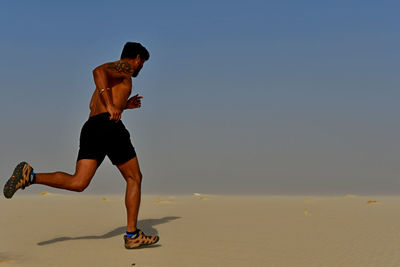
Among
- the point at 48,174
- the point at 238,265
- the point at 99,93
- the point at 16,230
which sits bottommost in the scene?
Result: the point at 238,265

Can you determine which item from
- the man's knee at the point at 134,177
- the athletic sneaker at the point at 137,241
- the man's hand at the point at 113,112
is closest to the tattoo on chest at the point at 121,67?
the man's hand at the point at 113,112

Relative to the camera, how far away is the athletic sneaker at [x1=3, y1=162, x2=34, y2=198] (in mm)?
4977

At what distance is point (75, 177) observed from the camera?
526 centimetres

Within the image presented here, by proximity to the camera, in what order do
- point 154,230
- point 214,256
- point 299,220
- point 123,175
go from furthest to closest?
1. point 299,220
2. point 154,230
3. point 123,175
4. point 214,256

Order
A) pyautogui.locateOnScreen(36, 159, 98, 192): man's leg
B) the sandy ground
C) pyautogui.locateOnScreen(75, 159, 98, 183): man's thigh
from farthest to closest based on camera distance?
pyautogui.locateOnScreen(75, 159, 98, 183): man's thigh, pyautogui.locateOnScreen(36, 159, 98, 192): man's leg, the sandy ground

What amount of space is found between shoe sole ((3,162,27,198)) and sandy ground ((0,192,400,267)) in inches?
23.5

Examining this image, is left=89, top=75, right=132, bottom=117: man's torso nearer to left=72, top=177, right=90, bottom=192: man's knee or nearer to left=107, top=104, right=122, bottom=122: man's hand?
left=107, top=104, right=122, bottom=122: man's hand

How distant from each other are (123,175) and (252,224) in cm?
227

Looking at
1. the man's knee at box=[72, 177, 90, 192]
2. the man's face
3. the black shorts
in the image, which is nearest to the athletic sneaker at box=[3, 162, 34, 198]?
the man's knee at box=[72, 177, 90, 192]

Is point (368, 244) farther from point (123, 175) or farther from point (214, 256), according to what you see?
point (123, 175)

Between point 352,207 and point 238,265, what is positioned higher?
point 352,207

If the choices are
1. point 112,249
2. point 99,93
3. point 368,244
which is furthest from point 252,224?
point 99,93

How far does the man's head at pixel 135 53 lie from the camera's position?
558 centimetres

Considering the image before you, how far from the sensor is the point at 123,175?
18.4 ft
